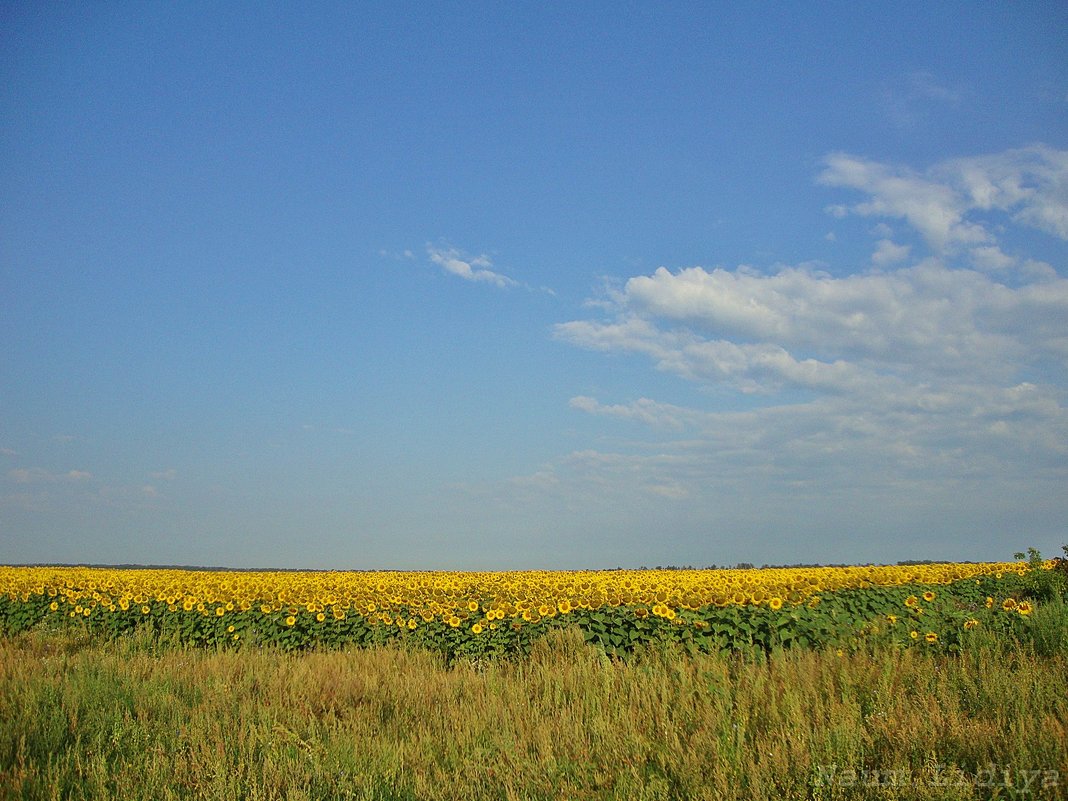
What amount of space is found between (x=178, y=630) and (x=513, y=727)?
9930 millimetres

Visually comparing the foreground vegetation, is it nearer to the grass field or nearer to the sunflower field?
the grass field

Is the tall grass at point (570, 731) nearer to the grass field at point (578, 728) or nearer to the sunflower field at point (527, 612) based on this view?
the grass field at point (578, 728)

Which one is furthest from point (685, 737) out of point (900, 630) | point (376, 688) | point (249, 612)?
point (249, 612)

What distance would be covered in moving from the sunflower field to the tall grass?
2.99ft

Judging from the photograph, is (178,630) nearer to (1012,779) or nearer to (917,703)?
(917,703)

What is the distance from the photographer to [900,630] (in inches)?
373

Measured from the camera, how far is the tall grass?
5453 millimetres

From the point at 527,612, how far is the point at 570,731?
5119 mm

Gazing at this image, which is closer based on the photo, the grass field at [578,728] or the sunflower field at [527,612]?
the grass field at [578,728]

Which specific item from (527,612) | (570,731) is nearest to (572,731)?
(570,731)

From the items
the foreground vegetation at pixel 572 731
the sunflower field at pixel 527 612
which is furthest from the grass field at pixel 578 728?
the sunflower field at pixel 527 612

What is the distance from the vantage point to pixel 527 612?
1177 centimetres

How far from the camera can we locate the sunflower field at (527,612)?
32.7 ft

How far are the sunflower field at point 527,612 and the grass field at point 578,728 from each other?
19.7 inches
